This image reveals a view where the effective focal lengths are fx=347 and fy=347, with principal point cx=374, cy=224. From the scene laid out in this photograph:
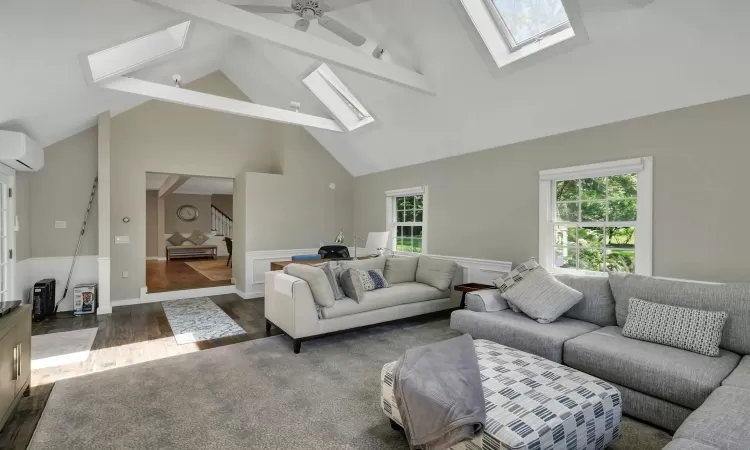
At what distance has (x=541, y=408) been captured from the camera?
5.49 ft

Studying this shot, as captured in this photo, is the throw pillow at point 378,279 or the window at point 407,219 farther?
the window at point 407,219

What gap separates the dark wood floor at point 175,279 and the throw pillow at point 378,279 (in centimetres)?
341

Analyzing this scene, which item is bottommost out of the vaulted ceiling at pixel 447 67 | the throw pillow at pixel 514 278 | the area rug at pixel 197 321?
the area rug at pixel 197 321

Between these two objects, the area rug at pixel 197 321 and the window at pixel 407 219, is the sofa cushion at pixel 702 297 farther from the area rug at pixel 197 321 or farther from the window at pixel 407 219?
the area rug at pixel 197 321

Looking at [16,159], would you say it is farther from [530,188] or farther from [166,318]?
[530,188]

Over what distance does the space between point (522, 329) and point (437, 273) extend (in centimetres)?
179

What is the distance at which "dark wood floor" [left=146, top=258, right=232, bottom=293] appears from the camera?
6195 mm

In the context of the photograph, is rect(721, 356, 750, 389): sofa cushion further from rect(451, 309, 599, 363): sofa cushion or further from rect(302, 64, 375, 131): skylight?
rect(302, 64, 375, 131): skylight

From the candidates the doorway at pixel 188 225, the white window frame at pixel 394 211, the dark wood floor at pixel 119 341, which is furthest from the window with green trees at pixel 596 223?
the doorway at pixel 188 225

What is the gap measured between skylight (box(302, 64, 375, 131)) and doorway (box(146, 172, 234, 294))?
183 inches

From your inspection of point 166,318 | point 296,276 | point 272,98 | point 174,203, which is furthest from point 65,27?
point 174,203

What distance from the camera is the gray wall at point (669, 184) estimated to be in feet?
8.86

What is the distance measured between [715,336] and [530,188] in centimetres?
220

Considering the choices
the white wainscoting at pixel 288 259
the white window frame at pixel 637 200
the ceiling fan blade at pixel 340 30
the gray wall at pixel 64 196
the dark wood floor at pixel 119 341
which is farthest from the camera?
the gray wall at pixel 64 196
